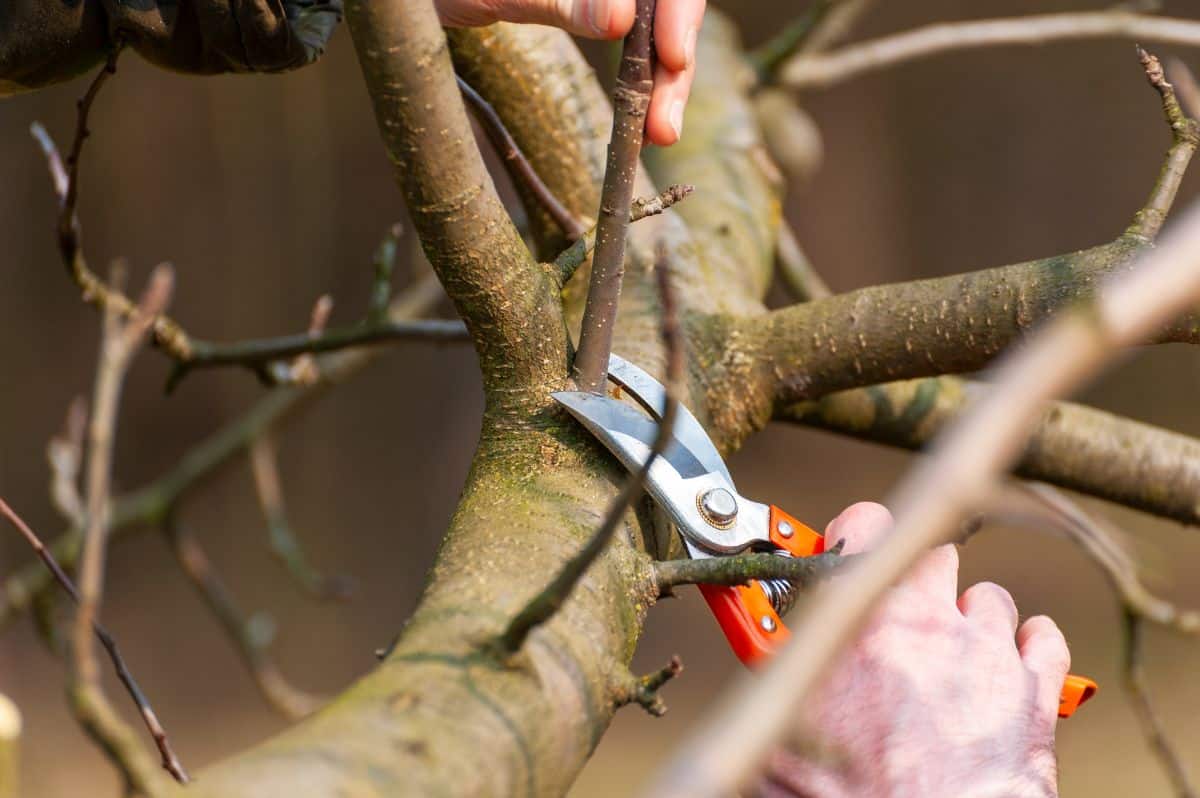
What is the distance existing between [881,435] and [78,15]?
853 mm

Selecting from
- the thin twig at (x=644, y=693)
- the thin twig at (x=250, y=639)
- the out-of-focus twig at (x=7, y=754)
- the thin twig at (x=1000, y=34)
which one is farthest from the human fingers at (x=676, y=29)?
the thin twig at (x=250, y=639)

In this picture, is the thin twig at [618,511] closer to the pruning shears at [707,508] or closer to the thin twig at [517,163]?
the pruning shears at [707,508]

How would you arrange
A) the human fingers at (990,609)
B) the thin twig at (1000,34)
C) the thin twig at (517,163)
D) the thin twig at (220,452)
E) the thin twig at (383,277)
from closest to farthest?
the human fingers at (990,609) → the thin twig at (517,163) → the thin twig at (383,277) → the thin twig at (1000,34) → the thin twig at (220,452)

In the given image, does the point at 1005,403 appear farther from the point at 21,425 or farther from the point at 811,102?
the point at 811,102

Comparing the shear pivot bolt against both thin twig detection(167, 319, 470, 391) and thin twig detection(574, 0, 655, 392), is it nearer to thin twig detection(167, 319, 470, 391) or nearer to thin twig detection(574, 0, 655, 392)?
thin twig detection(574, 0, 655, 392)

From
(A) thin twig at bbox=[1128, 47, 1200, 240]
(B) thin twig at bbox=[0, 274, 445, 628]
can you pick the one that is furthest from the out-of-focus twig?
(B) thin twig at bbox=[0, 274, 445, 628]

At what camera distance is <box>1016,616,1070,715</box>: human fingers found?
0.83 metres

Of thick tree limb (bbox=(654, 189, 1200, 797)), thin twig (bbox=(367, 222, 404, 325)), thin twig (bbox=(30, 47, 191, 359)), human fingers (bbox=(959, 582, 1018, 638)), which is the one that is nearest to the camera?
thick tree limb (bbox=(654, 189, 1200, 797))

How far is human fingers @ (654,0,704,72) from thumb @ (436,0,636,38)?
21 millimetres

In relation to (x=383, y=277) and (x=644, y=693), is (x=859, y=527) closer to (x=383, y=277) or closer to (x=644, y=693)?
(x=644, y=693)

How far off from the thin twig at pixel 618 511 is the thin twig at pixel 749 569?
136mm

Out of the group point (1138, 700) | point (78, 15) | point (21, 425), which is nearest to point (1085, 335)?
point (78, 15)

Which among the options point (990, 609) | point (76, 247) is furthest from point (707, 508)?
point (76, 247)

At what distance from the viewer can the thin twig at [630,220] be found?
763mm
